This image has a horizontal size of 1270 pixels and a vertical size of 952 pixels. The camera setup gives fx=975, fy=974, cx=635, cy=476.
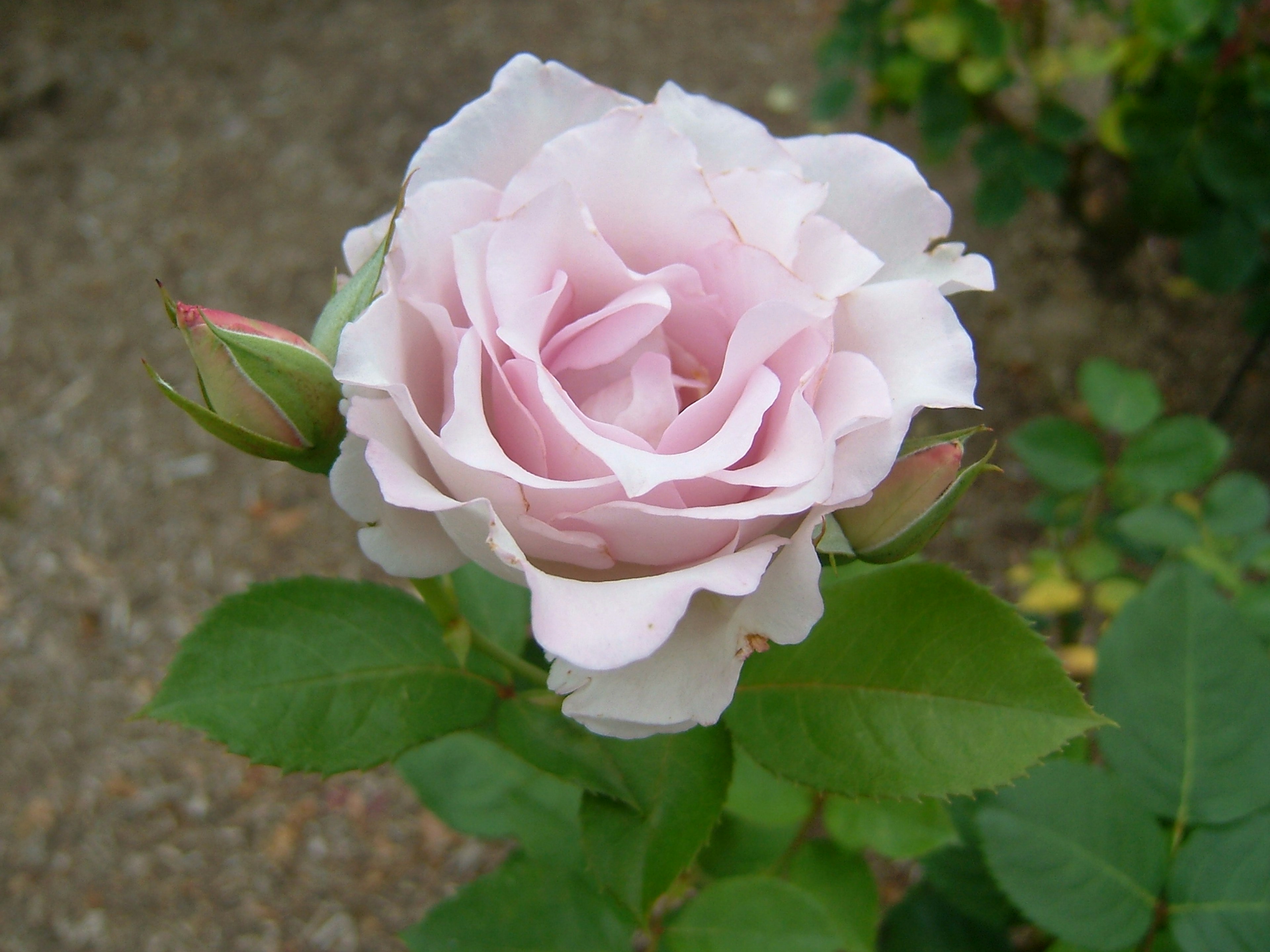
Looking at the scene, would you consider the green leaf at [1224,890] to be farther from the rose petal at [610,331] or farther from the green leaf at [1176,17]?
the green leaf at [1176,17]

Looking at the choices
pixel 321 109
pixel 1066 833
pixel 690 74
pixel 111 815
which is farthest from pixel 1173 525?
pixel 321 109

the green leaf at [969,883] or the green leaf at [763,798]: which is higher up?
the green leaf at [763,798]

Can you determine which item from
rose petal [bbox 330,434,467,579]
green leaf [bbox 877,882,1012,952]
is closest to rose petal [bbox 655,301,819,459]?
rose petal [bbox 330,434,467,579]

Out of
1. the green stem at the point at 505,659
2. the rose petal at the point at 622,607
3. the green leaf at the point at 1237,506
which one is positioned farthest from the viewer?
the green leaf at the point at 1237,506

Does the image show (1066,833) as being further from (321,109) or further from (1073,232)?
(321,109)

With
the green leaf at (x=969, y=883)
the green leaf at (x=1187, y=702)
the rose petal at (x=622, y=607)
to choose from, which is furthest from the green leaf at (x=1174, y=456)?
the rose petal at (x=622, y=607)

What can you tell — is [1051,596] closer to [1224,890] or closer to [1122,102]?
[1224,890]

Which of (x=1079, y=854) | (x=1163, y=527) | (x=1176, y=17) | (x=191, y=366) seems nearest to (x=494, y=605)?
(x=1079, y=854)
